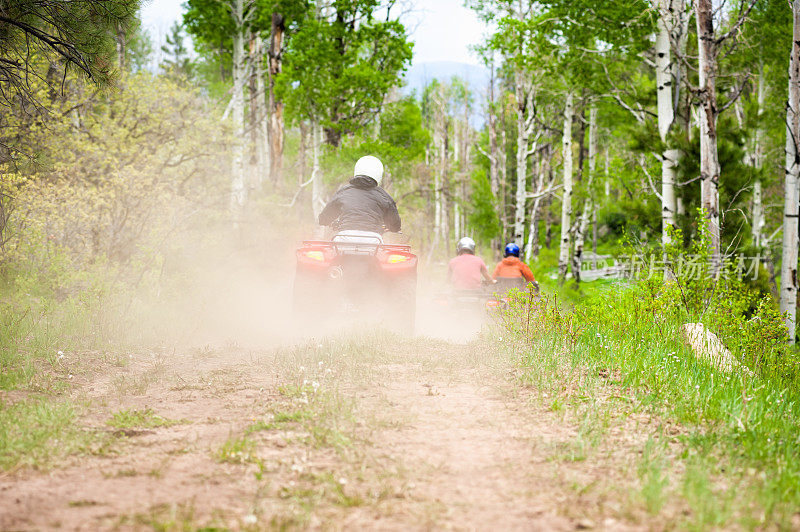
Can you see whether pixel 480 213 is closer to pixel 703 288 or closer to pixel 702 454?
pixel 703 288

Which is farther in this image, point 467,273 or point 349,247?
point 467,273

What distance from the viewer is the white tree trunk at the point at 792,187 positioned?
41.5ft

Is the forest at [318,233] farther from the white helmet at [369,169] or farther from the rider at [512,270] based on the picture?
the white helmet at [369,169]

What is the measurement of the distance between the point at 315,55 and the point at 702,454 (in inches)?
750

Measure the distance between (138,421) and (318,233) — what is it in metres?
4.61

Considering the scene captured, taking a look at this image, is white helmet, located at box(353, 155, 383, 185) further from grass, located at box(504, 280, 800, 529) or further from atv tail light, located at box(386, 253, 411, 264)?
grass, located at box(504, 280, 800, 529)

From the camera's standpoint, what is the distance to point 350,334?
25.1 feet

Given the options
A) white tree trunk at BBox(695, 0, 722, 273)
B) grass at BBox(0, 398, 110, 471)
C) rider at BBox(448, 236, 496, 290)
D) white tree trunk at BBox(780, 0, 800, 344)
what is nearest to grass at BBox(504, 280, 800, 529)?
rider at BBox(448, 236, 496, 290)

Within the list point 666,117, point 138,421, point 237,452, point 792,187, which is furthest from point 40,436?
point 792,187

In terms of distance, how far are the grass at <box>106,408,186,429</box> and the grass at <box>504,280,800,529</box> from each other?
2.68m

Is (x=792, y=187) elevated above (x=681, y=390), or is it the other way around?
(x=792, y=187)

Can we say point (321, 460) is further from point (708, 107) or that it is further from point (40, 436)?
point (708, 107)

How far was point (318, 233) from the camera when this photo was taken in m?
8.72

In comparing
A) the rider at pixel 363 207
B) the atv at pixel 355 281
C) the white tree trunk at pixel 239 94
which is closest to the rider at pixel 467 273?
the rider at pixel 363 207
